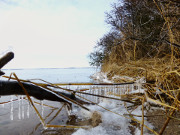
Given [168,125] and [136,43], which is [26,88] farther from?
[136,43]

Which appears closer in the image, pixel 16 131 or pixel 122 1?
pixel 16 131

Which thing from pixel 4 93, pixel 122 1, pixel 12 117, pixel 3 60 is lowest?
pixel 12 117

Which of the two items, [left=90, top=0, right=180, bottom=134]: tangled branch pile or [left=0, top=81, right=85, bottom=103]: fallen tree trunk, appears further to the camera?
[left=90, top=0, right=180, bottom=134]: tangled branch pile

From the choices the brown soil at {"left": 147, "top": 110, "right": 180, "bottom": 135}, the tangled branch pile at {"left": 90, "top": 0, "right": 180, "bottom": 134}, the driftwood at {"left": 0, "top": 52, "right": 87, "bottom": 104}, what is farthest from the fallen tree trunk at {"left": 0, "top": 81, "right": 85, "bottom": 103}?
the tangled branch pile at {"left": 90, "top": 0, "right": 180, "bottom": 134}

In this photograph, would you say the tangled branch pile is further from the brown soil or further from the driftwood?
the driftwood

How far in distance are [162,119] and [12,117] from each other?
1.98 metres

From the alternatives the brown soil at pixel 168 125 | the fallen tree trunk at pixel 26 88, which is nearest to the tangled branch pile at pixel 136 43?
the brown soil at pixel 168 125

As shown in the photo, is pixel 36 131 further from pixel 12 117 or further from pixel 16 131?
pixel 12 117

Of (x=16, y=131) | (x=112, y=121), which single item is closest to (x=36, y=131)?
(x=16, y=131)

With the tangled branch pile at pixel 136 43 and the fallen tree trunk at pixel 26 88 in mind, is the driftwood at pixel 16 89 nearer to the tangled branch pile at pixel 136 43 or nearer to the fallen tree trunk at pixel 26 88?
the fallen tree trunk at pixel 26 88

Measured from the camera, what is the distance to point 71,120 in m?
1.61

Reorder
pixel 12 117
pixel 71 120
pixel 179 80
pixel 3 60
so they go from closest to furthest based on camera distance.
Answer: pixel 3 60 < pixel 179 80 < pixel 71 120 < pixel 12 117

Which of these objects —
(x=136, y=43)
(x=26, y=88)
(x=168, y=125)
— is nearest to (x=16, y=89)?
(x=26, y=88)

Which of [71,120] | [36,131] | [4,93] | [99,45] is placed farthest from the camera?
[99,45]
